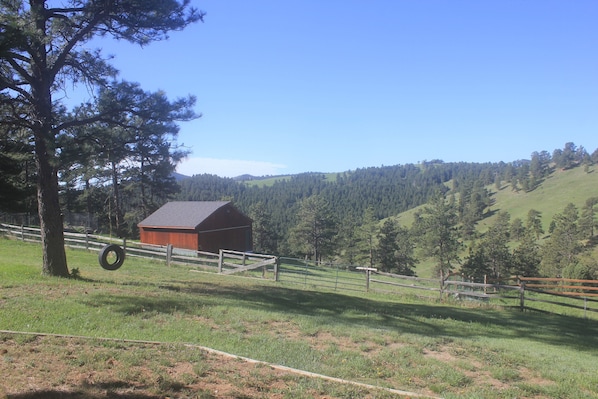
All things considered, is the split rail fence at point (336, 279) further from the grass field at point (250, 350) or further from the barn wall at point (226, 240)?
the barn wall at point (226, 240)

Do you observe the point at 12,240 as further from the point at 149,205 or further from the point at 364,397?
the point at 364,397

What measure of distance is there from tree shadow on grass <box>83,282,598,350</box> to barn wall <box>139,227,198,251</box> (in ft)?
65.7

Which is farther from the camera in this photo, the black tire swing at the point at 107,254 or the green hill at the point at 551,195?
the green hill at the point at 551,195

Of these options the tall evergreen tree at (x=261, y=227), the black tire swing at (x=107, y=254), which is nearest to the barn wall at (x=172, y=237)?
the black tire swing at (x=107, y=254)

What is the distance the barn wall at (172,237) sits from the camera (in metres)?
32.6

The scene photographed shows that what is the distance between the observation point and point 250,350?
6109mm

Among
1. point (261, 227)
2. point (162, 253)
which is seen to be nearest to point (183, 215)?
point (162, 253)

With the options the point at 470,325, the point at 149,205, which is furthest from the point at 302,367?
the point at 149,205

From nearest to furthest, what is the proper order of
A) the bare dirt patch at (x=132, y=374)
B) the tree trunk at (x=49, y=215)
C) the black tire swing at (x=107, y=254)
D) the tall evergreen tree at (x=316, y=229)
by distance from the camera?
1. the bare dirt patch at (x=132, y=374)
2. the tree trunk at (x=49, y=215)
3. the black tire swing at (x=107, y=254)
4. the tall evergreen tree at (x=316, y=229)

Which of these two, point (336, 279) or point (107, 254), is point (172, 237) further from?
point (107, 254)

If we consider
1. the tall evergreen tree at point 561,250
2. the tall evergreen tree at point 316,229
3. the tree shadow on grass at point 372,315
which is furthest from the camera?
the tall evergreen tree at point 561,250

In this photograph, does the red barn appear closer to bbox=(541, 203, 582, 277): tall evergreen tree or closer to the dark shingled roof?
the dark shingled roof

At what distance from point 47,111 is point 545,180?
587ft

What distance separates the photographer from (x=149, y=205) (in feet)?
141
